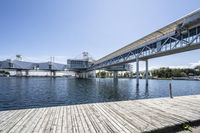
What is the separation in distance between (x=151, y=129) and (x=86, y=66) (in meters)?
126

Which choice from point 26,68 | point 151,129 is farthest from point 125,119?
point 26,68

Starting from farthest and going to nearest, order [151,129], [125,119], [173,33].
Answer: [173,33] → [125,119] → [151,129]

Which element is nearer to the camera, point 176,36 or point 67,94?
point 67,94

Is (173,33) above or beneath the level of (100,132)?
above

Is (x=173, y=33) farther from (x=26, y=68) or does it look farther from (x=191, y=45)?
(x=26, y=68)

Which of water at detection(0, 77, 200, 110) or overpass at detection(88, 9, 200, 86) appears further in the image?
overpass at detection(88, 9, 200, 86)

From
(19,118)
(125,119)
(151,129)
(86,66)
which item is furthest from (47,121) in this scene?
(86,66)

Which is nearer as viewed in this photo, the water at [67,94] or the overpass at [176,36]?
the water at [67,94]

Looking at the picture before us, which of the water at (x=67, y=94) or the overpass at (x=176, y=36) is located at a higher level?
the overpass at (x=176, y=36)

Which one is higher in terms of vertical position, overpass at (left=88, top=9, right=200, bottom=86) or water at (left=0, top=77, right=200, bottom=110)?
overpass at (left=88, top=9, right=200, bottom=86)

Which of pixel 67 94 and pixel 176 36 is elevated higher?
pixel 176 36

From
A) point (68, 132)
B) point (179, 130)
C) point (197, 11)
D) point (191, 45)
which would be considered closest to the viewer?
point (68, 132)

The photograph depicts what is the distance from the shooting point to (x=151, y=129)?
4.35 meters

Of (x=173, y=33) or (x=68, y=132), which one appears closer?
(x=68, y=132)
